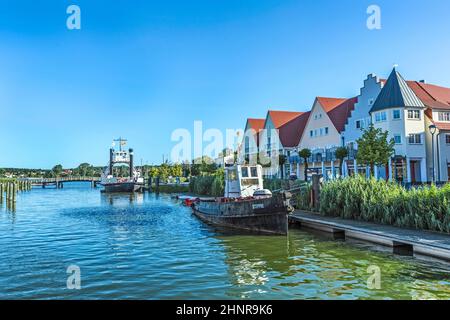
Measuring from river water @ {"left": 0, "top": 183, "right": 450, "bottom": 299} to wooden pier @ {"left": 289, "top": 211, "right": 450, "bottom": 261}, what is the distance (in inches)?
17.7

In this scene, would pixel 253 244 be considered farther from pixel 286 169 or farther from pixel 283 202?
pixel 286 169

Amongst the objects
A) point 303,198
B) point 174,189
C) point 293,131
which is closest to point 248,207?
point 303,198

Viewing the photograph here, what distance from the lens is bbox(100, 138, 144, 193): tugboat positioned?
68.8 m

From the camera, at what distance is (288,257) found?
13.9 meters

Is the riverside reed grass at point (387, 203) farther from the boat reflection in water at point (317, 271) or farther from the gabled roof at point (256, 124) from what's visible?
the gabled roof at point (256, 124)

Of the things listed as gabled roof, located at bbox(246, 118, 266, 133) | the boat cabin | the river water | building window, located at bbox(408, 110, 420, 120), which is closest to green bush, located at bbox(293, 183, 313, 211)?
the boat cabin

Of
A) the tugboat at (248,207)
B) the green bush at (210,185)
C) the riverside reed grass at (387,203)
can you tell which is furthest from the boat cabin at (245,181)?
the green bush at (210,185)

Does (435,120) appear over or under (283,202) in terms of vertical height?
over

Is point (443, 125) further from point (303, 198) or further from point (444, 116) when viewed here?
point (303, 198)

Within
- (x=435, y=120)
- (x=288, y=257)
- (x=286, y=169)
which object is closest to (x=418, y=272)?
(x=288, y=257)

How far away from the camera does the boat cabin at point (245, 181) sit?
906 inches

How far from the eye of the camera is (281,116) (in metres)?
63.6

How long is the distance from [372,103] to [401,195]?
28008mm

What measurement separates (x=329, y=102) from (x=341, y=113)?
3849 mm
